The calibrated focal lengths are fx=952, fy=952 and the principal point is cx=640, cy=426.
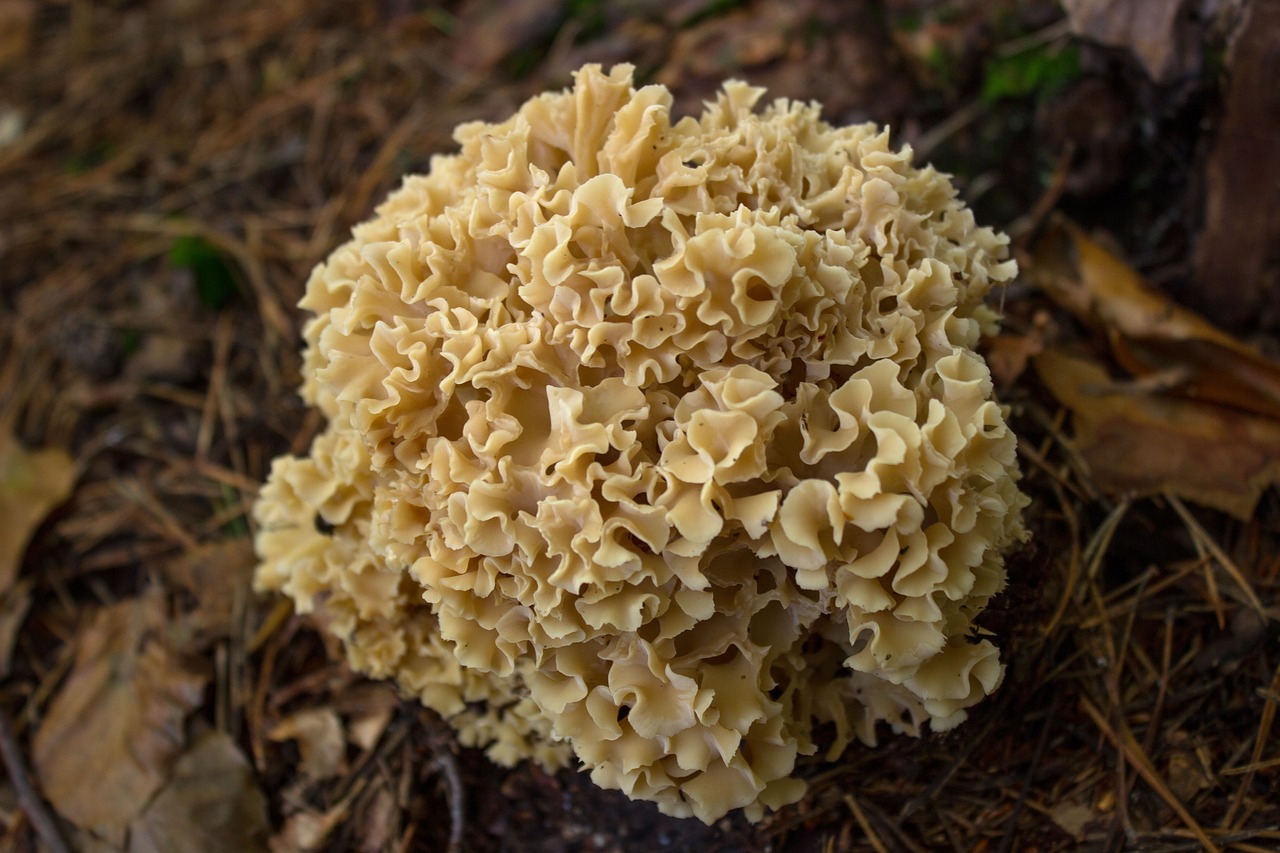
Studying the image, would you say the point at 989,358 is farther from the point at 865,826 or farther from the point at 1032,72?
the point at 865,826

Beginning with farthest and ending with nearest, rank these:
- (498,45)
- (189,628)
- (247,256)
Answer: (498,45), (247,256), (189,628)

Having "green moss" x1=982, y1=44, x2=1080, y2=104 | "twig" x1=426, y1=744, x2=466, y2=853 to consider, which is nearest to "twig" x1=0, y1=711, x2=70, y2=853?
"twig" x1=426, y1=744, x2=466, y2=853

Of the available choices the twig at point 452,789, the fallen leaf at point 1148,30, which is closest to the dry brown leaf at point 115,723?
the twig at point 452,789

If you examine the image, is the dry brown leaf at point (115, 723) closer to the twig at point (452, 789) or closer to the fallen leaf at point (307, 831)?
the fallen leaf at point (307, 831)

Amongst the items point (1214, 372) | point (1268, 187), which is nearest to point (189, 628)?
point (1214, 372)

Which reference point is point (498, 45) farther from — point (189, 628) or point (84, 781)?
point (84, 781)
